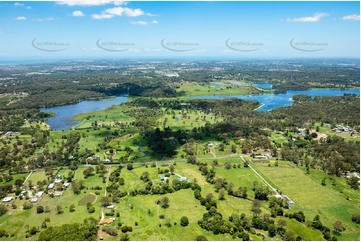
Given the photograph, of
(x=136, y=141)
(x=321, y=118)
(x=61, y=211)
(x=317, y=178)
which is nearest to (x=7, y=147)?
(x=136, y=141)

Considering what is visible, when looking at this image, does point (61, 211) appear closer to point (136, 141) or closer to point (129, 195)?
point (129, 195)

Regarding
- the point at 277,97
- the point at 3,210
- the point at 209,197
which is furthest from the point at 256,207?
the point at 277,97

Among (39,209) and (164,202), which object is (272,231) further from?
(39,209)

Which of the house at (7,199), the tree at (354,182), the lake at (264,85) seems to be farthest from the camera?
the lake at (264,85)

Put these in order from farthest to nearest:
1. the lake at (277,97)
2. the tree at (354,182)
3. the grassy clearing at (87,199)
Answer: the lake at (277,97)
the tree at (354,182)
the grassy clearing at (87,199)

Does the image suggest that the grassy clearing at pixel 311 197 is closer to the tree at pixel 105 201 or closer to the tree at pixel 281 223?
the tree at pixel 281 223

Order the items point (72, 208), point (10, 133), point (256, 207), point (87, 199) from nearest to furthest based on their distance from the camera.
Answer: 1. point (256, 207)
2. point (72, 208)
3. point (87, 199)
4. point (10, 133)

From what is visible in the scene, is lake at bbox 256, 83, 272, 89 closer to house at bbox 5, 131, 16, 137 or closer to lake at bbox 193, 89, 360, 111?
lake at bbox 193, 89, 360, 111

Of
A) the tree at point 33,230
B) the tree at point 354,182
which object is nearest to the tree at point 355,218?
the tree at point 354,182
